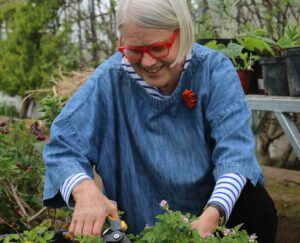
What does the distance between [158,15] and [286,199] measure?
7.42ft

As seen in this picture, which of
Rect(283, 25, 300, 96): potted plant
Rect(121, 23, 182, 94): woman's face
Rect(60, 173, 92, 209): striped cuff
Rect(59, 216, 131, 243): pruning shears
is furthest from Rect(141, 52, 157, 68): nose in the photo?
Rect(283, 25, 300, 96): potted plant

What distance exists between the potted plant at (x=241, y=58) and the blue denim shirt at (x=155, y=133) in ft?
4.84

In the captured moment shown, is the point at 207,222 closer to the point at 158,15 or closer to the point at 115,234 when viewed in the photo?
the point at 115,234

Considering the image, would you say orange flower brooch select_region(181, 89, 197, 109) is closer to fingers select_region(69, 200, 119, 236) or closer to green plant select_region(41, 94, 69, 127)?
fingers select_region(69, 200, 119, 236)

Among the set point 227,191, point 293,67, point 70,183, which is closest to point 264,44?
point 293,67

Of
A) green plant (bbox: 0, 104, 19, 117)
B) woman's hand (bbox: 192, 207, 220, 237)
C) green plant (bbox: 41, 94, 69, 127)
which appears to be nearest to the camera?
woman's hand (bbox: 192, 207, 220, 237)

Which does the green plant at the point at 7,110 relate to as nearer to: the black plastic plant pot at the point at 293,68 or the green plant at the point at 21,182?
the green plant at the point at 21,182

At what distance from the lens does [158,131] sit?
2.33 m

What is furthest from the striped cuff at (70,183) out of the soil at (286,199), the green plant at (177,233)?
the soil at (286,199)

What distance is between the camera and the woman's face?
2090 millimetres

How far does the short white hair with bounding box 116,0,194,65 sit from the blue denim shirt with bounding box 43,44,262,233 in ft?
0.70

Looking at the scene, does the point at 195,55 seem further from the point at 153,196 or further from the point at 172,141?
the point at 153,196

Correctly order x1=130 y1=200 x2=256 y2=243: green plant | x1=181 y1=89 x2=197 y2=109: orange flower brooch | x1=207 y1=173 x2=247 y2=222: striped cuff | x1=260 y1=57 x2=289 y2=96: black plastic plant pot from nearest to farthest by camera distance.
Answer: x1=130 y1=200 x2=256 y2=243: green plant
x1=207 y1=173 x2=247 y2=222: striped cuff
x1=181 y1=89 x2=197 y2=109: orange flower brooch
x1=260 y1=57 x2=289 y2=96: black plastic plant pot

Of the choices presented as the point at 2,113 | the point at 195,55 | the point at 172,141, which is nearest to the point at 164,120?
the point at 172,141
